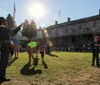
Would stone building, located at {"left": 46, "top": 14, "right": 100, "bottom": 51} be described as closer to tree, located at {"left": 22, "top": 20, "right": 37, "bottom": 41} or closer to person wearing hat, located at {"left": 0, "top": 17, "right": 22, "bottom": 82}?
tree, located at {"left": 22, "top": 20, "right": 37, "bottom": 41}

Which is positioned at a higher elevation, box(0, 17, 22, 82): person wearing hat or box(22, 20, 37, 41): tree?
box(22, 20, 37, 41): tree

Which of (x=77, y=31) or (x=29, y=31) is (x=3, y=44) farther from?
(x=29, y=31)

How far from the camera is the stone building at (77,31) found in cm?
4919

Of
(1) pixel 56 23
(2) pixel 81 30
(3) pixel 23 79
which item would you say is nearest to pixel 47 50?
(3) pixel 23 79

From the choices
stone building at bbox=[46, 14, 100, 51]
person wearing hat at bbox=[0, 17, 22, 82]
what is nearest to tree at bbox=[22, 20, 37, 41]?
stone building at bbox=[46, 14, 100, 51]

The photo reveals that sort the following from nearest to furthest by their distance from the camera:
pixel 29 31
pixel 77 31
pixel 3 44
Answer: pixel 3 44 < pixel 77 31 < pixel 29 31

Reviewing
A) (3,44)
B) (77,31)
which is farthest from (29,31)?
(3,44)

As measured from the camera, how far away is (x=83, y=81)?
6.55m

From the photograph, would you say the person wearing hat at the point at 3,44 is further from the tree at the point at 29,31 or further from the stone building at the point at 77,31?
the tree at the point at 29,31

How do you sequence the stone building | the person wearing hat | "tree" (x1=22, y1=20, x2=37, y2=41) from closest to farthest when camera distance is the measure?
the person wearing hat < the stone building < "tree" (x1=22, y1=20, x2=37, y2=41)

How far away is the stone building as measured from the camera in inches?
1937

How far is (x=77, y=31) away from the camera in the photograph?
189 ft

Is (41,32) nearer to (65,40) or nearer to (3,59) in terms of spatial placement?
(65,40)

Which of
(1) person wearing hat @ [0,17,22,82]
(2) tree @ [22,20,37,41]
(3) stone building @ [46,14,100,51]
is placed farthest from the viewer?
(2) tree @ [22,20,37,41]
